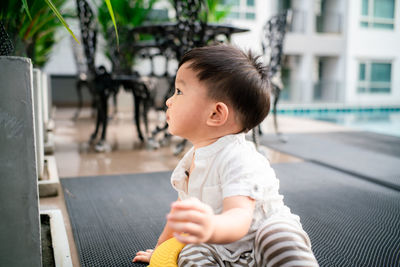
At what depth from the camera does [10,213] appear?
2.15ft

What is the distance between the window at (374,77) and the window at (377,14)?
4.43ft

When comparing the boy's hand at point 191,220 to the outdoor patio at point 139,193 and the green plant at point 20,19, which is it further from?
the green plant at point 20,19

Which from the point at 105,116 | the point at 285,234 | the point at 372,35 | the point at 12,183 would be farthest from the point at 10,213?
the point at 372,35

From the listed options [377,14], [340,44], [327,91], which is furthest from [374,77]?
[327,91]

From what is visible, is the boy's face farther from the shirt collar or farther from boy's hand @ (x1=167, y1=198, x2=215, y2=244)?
boy's hand @ (x1=167, y1=198, x2=215, y2=244)

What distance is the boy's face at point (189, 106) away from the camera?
2.48ft

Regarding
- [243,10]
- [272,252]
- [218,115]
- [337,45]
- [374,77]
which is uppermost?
[243,10]

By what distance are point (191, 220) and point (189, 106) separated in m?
0.29

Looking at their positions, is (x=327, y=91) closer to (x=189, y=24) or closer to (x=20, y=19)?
(x=189, y=24)

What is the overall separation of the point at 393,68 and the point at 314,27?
11.2 ft

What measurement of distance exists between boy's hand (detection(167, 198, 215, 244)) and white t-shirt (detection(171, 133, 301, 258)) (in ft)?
0.47

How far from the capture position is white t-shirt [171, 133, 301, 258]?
0.71 metres

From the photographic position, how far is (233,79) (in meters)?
0.74

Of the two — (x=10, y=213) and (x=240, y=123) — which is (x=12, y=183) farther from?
(x=240, y=123)
